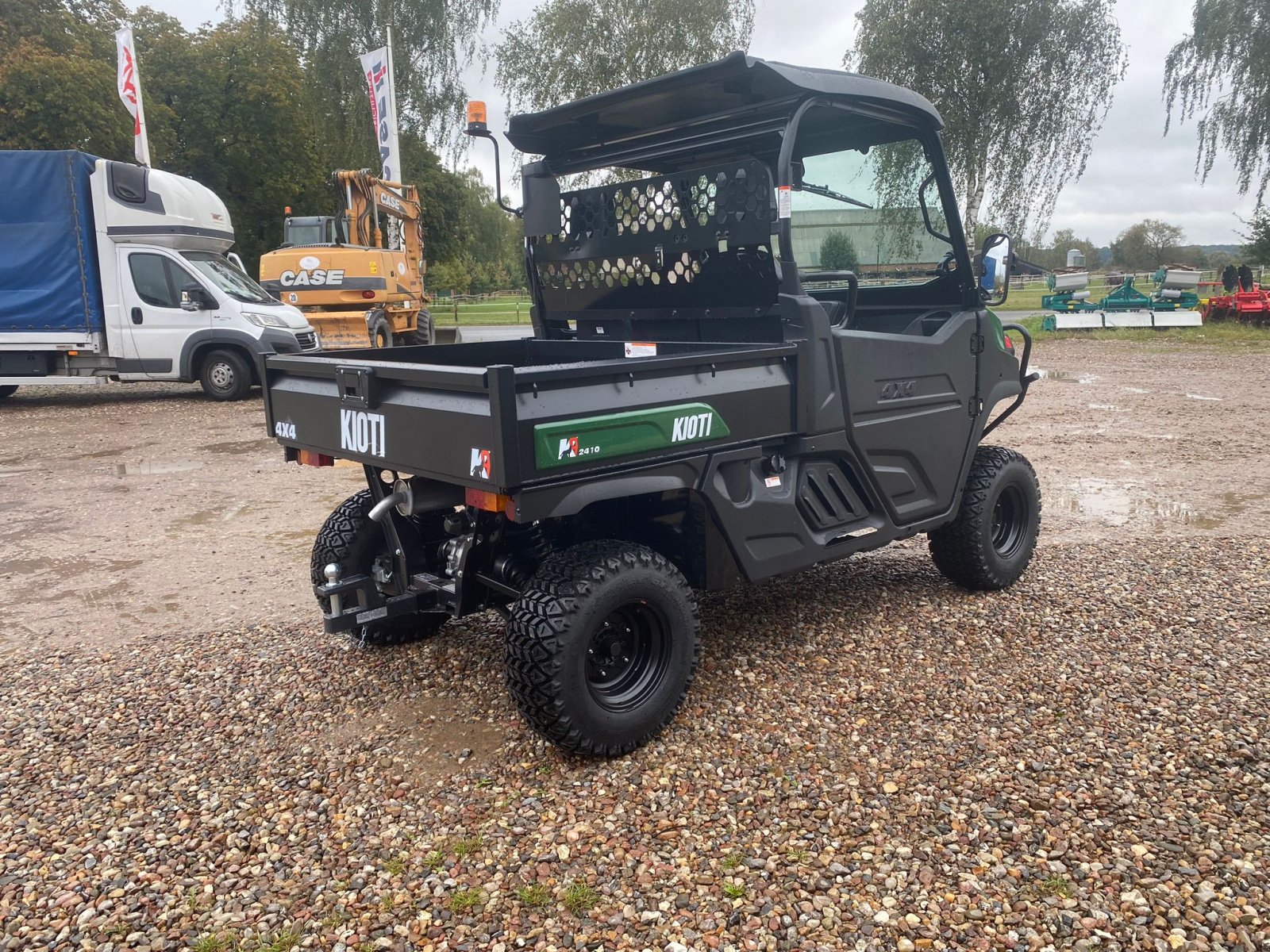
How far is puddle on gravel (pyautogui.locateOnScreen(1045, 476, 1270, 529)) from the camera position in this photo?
6.24m

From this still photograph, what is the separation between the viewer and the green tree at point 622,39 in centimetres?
2061

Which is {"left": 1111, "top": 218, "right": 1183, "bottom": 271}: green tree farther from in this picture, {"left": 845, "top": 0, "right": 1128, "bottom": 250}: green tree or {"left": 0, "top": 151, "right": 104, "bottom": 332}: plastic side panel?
{"left": 0, "top": 151, "right": 104, "bottom": 332}: plastic side panel

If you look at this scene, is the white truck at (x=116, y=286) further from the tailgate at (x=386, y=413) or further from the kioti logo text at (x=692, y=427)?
the kioti logo text at (x=692, y=427)

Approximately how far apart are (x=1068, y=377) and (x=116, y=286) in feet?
43.7

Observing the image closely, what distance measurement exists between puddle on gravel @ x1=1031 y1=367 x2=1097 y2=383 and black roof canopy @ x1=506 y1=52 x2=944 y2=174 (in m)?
10.0

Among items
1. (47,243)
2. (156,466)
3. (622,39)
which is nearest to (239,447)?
(156,466)

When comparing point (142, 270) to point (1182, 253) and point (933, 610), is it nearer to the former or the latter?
point (933, 610)

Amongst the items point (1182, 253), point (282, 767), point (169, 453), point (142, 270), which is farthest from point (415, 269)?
point (1182, 253)

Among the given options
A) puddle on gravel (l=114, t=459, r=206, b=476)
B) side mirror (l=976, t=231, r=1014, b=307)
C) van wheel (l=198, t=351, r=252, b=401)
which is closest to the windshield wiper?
side mirror (l=976, t=231, r=1014, b=307)

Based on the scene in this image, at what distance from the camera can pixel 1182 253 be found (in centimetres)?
5041

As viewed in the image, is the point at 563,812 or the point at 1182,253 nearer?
the point at 563,812

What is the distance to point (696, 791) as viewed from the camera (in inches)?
119

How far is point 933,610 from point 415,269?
1539 cm

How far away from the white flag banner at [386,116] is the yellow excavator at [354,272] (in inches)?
28.7
